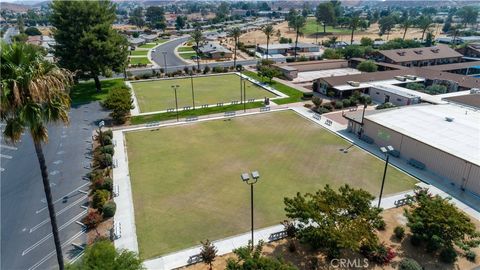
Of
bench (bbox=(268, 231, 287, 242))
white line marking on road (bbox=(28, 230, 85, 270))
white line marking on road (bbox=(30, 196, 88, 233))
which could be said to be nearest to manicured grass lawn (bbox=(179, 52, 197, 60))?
white line marking on road (bbox=(30, 196, 88, 233))

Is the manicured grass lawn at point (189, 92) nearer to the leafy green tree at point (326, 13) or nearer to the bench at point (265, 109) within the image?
the bench at point (265, 109)

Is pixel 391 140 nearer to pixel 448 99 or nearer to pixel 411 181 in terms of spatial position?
pixel 411 181

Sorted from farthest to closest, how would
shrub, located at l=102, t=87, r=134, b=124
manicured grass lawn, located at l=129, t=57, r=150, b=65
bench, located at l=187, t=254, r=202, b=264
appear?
manicured grass lawn, located at l=129, t=57, r=150, b=65, shrub, located at l=102, t=87, r=134, b=124, bench, located at l=187, t=254, r=202, b=264

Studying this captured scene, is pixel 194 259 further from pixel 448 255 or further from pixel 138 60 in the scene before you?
pixel 138 60

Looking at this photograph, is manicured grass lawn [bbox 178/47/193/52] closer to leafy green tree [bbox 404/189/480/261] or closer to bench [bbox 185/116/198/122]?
bench [bbox 185/116/198/122]

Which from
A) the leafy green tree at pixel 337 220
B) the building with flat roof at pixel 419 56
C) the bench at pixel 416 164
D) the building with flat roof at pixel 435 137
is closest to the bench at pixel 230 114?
the building with flat roof at pixel 435 137

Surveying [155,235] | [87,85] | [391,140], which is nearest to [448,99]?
[391,140]

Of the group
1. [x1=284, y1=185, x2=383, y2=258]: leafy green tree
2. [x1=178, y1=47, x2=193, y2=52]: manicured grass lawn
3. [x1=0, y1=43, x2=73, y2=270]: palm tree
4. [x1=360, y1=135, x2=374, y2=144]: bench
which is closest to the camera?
[x1=0, y1=43, x2=73, y2=270]: palm tree
